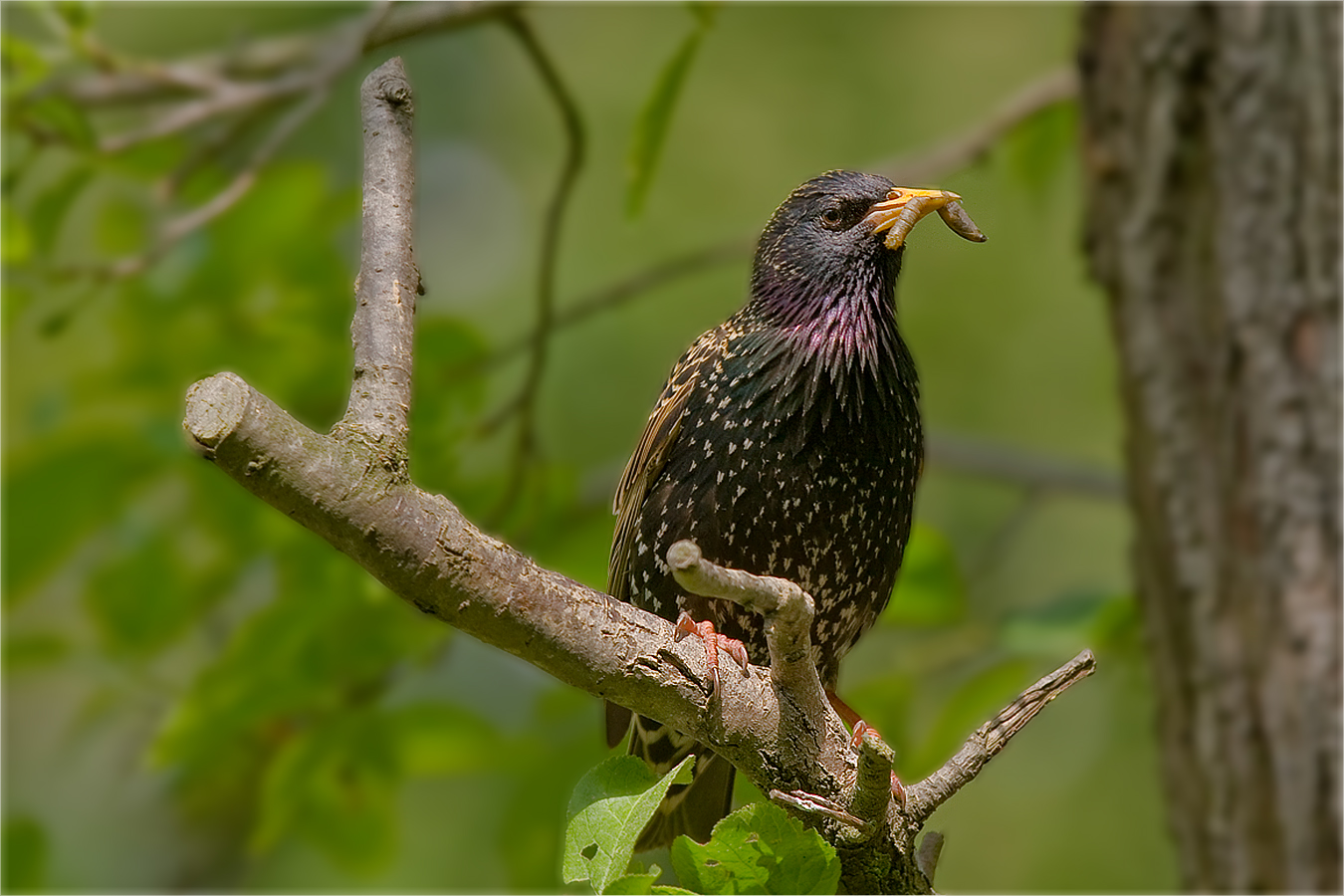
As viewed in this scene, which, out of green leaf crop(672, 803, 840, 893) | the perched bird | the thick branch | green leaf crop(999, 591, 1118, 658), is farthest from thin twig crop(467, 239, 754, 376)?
green leaf crop(672, 803, 840, 893)

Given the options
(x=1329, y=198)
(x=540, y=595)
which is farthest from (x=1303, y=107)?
(x=540, y=595)

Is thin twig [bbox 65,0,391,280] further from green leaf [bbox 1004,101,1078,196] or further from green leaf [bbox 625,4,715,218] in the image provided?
green leaf [bbox 1004,101,1078,196]

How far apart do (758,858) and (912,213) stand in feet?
5.64

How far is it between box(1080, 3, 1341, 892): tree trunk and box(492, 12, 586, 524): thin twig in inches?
75.6

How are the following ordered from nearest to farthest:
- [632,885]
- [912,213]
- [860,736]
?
[632,885] → [860,736] → [912,213]

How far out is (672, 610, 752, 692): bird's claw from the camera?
2377 millimetres

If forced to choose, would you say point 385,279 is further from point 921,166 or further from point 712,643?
point 921,166

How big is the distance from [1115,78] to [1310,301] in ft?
3.45

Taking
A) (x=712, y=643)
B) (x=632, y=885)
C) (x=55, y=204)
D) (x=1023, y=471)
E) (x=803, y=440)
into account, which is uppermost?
(x=1023, y=471)

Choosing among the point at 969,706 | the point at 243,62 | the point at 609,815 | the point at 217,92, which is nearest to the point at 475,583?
the point at 609,815

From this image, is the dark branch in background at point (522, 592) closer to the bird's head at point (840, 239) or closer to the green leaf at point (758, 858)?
the green leaf at point (758, 858)

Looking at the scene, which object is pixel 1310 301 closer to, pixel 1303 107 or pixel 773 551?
pixel 1303 107

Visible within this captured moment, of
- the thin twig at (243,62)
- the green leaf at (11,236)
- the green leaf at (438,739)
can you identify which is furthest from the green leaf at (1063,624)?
the green leaf at (11,236)

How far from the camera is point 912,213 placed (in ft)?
10.6
